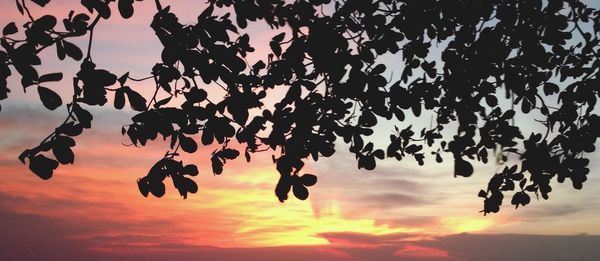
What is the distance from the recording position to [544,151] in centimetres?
616

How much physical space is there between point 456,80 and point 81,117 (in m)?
3.62

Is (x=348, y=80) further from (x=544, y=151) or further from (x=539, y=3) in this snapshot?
(x=544, y=151)

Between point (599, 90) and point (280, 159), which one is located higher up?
point (599, 90)

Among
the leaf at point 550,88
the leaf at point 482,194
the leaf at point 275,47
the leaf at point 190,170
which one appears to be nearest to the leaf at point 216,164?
the leaf at point 190,170

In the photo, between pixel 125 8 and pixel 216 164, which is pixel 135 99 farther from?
pixel 216 164

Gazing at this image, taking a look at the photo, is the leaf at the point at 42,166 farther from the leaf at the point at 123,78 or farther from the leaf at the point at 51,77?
the leaf at the point at 123,78

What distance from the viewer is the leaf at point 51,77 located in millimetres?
3880

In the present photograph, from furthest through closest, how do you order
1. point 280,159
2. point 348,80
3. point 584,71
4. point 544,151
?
point 584,71, point 544,151, point 348,80, point 280,159

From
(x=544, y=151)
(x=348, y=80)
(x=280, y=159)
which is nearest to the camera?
(x=280, y=159)

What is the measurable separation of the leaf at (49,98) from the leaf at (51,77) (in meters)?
0.06

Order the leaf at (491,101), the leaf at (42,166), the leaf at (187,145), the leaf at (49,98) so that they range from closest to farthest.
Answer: the leaf at (49,98) → the leaf at (42,166) → the leaf at (187,145) → the leaf at (491,101)

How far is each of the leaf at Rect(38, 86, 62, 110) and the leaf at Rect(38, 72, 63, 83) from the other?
0.06 meters

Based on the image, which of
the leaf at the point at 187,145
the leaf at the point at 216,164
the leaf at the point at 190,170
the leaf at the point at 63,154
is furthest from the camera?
the leaf at the point at 216,164

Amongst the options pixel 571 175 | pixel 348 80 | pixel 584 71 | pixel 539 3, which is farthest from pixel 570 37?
pixel 348 80
